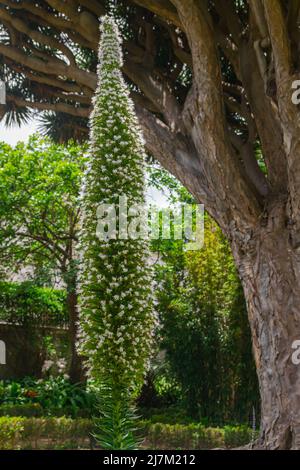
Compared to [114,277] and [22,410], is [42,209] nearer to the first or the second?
[22,410]

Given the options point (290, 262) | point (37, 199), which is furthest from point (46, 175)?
point (290, 262)

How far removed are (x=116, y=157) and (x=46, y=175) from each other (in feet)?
30.7

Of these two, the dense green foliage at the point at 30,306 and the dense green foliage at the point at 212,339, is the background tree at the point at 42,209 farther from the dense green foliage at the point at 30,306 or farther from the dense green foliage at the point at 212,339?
the dense green foliage at the point at 212,339

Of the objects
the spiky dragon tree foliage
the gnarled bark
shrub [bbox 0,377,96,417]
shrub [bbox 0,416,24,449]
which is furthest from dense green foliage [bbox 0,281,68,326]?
the spiky dragon tree foliage

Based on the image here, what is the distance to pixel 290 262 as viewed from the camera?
643 centimetres

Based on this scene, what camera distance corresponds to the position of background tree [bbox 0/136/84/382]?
40.2ft

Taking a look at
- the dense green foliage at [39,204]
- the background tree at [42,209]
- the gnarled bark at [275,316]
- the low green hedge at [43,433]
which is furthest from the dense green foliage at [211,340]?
the gnarled bark at [275,316]

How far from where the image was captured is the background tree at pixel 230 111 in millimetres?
6234

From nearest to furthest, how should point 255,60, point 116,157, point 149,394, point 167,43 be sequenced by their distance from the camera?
point 116,157, point 255,60, point 167,43, point 149,394

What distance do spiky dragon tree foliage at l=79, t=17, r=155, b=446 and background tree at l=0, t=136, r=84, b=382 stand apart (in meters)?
8.23

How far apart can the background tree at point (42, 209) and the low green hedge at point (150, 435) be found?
361 cm

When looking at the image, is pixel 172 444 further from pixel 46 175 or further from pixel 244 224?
pixel 46 175

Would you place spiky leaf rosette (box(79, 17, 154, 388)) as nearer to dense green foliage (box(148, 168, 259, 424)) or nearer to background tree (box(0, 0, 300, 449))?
background tree (box(0, 0, 300, 449))

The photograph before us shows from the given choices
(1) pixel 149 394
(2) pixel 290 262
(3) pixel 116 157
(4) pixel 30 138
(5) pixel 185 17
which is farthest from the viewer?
(4) pixel 30 138
